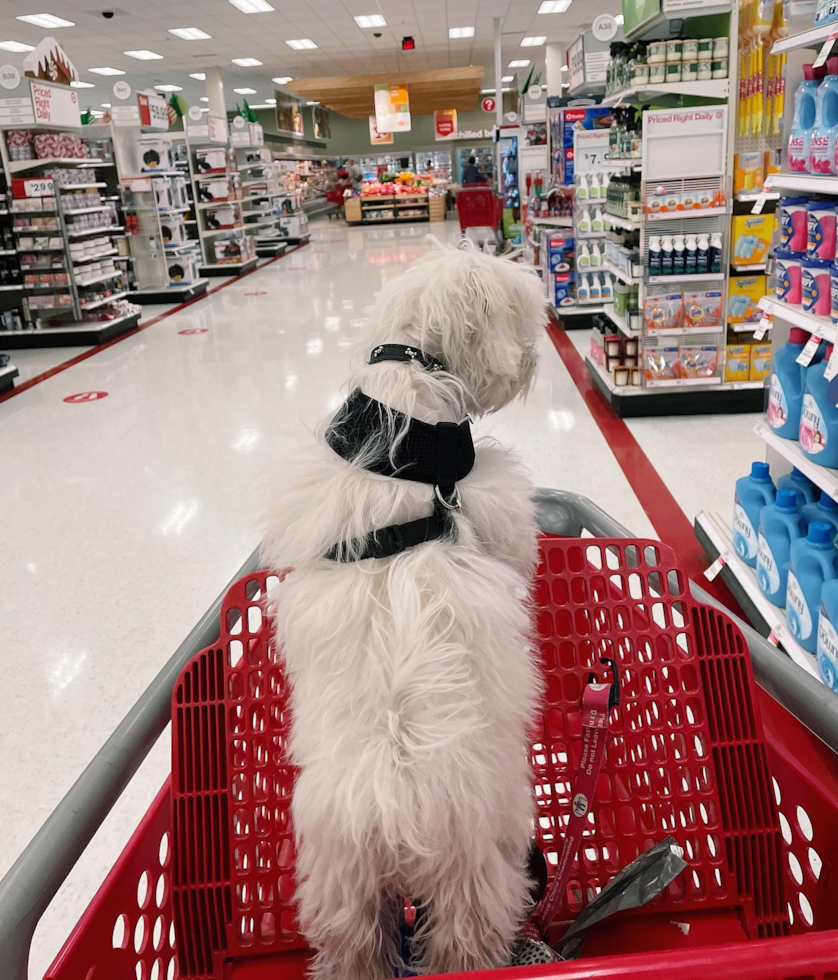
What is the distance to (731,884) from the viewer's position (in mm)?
1219

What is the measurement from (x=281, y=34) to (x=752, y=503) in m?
15.4

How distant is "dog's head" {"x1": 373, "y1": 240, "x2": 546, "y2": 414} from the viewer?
1174 mm

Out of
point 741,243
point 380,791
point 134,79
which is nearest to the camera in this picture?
point 380,791

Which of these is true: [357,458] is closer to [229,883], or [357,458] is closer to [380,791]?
[380,791]

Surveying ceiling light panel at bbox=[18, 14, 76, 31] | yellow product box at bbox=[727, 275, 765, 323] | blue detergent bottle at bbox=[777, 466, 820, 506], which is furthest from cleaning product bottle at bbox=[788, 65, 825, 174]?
ceiling light panel at bbox=[18, 14, 76, 31]

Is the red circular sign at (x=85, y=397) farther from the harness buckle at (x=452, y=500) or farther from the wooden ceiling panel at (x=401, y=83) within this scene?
the wooden ceiling panel at (x=401, y=83)

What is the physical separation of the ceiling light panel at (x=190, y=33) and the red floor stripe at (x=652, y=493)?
39.1 feet

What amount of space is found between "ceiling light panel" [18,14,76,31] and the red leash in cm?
1464

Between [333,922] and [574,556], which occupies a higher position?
[574,556]

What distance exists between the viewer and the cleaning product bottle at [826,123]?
2.11 m

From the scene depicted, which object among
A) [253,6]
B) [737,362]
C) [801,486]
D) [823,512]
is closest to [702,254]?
[737,362]

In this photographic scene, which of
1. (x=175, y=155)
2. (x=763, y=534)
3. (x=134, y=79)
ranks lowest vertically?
(x=763, y=534)

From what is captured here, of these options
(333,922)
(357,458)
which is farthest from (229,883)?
(357,458)

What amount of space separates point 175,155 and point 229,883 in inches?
540
